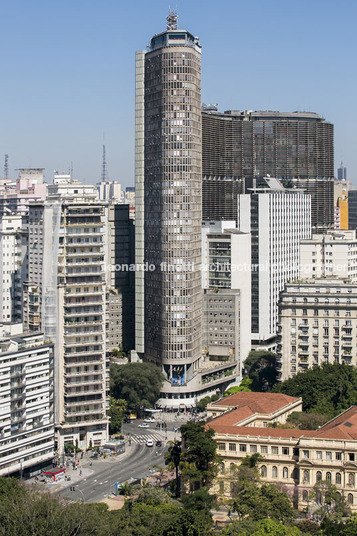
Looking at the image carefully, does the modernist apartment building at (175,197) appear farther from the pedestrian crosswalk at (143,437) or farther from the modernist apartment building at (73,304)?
the modernist apartment building at (73,304)

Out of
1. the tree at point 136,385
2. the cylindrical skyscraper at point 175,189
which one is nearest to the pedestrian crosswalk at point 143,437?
the tree at point 136,385

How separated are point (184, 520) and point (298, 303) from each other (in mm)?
81788

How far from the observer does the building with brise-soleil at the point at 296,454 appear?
13262cm

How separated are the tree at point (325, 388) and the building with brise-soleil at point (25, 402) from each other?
40.5 m

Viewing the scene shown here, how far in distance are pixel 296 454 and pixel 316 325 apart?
5500 centimetres

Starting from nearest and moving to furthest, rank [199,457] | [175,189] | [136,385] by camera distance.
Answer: [199,457]
[136,385]
[175,189]

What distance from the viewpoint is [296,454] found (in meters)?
137

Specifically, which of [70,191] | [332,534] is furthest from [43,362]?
[332,534]

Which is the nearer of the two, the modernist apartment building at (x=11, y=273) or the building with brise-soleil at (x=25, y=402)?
the building with brise-soleil at (x=25, y=402)

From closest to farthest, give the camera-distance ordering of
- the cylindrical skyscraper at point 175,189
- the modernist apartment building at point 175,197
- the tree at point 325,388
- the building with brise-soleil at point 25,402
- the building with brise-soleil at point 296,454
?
the building with brise-soleil at point 296,454
the building with brise-soleil at point 25,402
the tree at point 325,388
the modernist apartment building at point 175,197
the cylindrical skyscraper at point 175,189

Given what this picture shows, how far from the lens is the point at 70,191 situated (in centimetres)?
17200

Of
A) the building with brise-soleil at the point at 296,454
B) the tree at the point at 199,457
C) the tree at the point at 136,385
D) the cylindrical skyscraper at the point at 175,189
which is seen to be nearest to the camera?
the building with brise-soleil at the point at 296,454

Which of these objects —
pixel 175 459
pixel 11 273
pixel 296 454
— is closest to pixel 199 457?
pixel 175 459

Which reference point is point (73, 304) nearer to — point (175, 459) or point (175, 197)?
point (175, 459)
